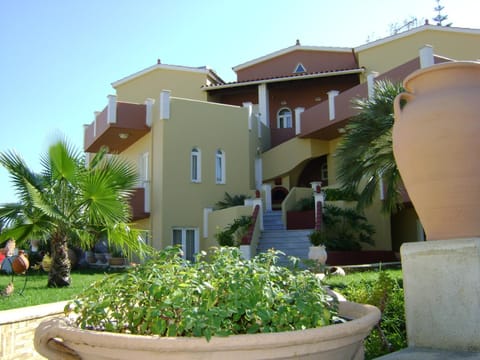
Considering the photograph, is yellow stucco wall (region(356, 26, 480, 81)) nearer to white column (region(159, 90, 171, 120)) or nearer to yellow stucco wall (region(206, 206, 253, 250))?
white column (region(159, 90, 171, 120))

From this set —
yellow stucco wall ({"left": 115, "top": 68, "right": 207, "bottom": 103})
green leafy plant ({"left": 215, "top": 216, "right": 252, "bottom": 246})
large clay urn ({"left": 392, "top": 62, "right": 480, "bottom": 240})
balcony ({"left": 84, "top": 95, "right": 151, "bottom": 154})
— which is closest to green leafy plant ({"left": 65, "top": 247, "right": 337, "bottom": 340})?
large clay urn ({"left": 392, "top": 62, "right": 480, "bottom": 240})

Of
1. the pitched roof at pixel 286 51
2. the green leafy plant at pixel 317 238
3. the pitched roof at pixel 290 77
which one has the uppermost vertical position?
the pitched roof at pixel 286 51

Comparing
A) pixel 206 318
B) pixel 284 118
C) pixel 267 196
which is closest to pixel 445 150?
pixel 206 318

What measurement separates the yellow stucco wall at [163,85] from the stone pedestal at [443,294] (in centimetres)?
2082

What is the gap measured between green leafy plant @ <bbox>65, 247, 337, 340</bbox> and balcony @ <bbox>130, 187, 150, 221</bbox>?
48.7 feet

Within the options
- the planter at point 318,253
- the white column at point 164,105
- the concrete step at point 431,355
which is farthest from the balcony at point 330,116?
the concrete step at point 431,355

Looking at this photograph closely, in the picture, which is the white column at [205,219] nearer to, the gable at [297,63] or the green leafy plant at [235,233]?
the green leafy plant at [235,233]

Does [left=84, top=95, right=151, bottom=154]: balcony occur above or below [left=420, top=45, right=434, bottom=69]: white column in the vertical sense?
below

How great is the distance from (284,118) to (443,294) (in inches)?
812

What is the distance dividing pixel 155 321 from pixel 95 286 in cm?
87

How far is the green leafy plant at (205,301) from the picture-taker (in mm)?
2988

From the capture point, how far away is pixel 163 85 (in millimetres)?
25266

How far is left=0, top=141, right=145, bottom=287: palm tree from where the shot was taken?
973 centimetres

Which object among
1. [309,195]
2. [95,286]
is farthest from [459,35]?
[95,286]
